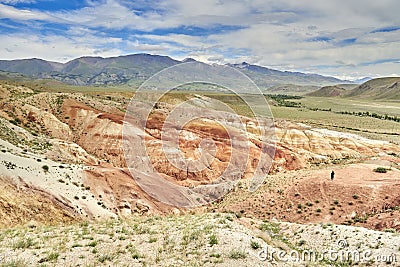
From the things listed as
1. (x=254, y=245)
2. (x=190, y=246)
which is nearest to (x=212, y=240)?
(x=190, y=246)

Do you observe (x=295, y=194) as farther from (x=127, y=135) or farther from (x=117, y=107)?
(x=117, y=107)

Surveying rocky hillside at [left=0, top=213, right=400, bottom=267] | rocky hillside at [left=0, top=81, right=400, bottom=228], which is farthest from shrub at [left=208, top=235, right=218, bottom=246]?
rocky hillside at [left=0, top=81, right=400, bottom=228]

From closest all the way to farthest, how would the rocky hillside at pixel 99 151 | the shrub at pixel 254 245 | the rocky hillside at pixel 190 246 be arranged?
1. the rocky hillside at pixel 190 246
2. the shrub at pixel 254 245
3. the rocky hillside at pixel 99 151

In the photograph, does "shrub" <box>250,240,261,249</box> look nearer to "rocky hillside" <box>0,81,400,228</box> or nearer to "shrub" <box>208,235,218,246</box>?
"shrub" <box>208,235,218,246</box>

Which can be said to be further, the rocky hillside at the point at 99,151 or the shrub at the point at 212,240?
the rocky hillside at the point at 99,151

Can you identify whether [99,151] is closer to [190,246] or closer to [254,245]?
[190,246]

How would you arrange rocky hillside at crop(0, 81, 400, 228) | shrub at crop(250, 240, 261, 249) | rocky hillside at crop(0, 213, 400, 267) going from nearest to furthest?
1. rocky hillside at crop(0, 213, 400, 267)
2. shrub at crop(250, 240, 261, 249)
3. rocky hillside at crop(0, 81, 400, 228)

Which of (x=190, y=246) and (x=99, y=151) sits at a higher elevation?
(x=99, y=151)

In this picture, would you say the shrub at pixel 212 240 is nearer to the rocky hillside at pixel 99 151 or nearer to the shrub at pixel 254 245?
the shrub at pixel 254 245

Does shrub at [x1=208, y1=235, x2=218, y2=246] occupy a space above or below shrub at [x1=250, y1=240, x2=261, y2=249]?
above

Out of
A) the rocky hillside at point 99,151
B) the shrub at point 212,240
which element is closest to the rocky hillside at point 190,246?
the shrub at point 212,240

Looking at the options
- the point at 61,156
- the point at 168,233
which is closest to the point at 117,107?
the point at 61,156

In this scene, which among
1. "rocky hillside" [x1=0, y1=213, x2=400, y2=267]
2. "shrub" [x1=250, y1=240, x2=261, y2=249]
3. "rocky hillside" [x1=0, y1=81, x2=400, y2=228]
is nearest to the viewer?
"rocky hillside" [x1=0, y1=213, x2=400, y2=267]

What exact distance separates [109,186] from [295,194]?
15.2 m
